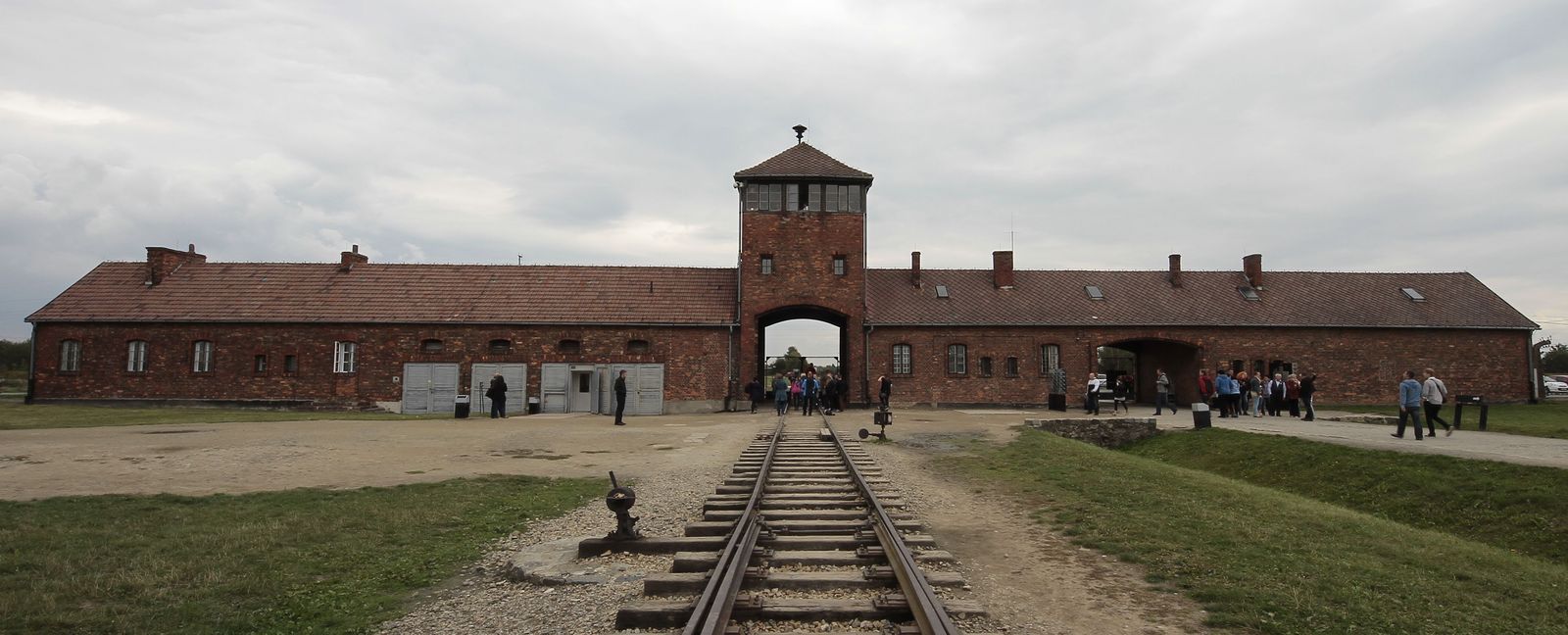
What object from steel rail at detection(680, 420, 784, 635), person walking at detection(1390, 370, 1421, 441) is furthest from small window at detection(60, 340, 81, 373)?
person walking at detection(1390, 370, 1421, 441)

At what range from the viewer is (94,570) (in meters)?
6.24

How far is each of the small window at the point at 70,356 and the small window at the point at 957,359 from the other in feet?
101

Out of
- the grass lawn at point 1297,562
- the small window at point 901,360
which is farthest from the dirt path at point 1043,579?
the small window at point 901,360

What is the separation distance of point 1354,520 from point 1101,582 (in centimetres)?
459

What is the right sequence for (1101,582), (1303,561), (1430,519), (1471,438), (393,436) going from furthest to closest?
(393,436)
(1471,438)
(1430,519)
(1303,561)
(1101,582)

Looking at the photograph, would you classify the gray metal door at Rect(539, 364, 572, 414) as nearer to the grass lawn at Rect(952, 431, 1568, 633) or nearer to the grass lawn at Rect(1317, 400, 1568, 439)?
the grass lawn at Rect(952, 431, 1568, 633)

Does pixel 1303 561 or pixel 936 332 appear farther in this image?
pixel 936 332

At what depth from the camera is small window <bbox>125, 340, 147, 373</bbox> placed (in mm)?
29719

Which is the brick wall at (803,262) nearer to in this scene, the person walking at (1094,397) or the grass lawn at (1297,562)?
the person walking at (1094,397)

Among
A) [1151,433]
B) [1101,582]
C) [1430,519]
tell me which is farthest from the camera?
[1151,433]

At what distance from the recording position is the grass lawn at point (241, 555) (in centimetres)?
530

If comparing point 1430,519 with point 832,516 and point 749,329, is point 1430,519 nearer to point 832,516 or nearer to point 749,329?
point 832,516

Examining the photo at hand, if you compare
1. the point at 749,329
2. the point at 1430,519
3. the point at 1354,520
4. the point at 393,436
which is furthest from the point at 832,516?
the point at 749,329

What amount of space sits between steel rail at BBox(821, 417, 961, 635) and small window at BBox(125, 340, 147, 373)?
Result: 31.7 meters
